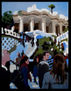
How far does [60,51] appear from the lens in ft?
17.3

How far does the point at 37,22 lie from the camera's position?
729 centimetres

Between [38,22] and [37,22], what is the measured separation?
0.25ft

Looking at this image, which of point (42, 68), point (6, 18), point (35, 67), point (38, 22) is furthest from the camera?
point (38, 22)

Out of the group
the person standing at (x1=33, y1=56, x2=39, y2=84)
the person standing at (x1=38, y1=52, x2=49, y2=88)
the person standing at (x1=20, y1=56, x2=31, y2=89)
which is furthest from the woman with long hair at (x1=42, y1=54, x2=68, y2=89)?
the person standing at (x1=20, y1=56, x2=31, y2=89)

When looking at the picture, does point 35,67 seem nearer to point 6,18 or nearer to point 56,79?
point 56,79

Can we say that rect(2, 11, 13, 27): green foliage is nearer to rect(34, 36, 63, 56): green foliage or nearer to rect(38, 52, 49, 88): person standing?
rect(34, 36, 63, 56): green foliage

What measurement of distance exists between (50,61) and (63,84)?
7.09 feet

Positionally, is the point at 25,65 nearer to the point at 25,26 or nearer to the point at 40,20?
the point at 25,26

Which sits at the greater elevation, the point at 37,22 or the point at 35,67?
the point at 37,22

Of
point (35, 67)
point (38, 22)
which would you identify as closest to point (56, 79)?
point (35, 67)

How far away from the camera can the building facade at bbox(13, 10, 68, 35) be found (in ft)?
21.1

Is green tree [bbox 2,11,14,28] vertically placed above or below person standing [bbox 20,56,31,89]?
above

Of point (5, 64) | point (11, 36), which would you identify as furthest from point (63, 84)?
point (11, 36)

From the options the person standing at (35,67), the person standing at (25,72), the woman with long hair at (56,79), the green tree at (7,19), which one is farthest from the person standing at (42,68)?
the green tree at (7,19)
